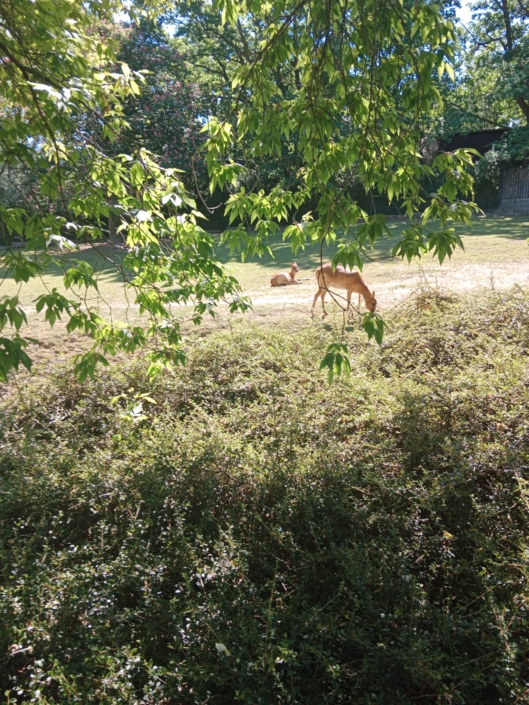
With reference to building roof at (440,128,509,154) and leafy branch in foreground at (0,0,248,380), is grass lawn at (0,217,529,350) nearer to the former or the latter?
leafy branch in foreground at (0,0,248,380)

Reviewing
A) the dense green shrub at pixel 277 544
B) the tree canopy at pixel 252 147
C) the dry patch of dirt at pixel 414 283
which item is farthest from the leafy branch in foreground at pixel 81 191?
the dry patch of dirt at pixel 414 283

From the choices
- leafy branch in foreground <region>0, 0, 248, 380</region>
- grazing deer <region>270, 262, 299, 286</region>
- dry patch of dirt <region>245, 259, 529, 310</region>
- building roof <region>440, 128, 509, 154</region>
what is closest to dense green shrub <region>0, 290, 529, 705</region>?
leafy branch in foreground <region>0, 0, 248, 380</region>

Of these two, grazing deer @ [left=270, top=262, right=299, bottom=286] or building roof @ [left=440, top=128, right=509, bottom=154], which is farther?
building roof @ [left=440, top=128, right=509, bottom=154]

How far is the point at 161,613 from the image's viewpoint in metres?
2.47

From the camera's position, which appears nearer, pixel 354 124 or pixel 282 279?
pixel 354 124

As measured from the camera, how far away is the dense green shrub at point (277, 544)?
2191mm

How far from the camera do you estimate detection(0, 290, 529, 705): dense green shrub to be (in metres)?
2.19

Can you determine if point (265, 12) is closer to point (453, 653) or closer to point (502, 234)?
point (453, 653)

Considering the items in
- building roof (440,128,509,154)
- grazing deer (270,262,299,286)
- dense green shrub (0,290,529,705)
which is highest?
building roof (440,128,509,154)

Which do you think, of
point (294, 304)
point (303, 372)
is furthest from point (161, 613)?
point (294, 304)

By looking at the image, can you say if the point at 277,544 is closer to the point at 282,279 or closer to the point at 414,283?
the point at 414,283

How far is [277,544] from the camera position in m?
2.97

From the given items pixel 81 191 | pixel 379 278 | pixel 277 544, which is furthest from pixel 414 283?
pixel 277 544

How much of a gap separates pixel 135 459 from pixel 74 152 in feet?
7.34
